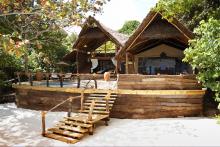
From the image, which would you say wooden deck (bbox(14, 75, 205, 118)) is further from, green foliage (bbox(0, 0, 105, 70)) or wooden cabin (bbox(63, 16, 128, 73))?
wooden cabin (bbox(63, 16, 128, 73))

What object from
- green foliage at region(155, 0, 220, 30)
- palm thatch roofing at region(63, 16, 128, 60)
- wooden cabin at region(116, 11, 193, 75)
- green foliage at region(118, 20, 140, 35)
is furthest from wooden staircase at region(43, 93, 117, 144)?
green foliage at region(118, 20, 140, 35)

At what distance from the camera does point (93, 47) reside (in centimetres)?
2617

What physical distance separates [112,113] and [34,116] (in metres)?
4.57

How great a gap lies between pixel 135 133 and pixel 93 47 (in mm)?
14884

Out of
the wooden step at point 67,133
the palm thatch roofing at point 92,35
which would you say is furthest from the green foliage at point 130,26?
the wooden step at point 67,133

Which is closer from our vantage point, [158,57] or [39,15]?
[39,15]

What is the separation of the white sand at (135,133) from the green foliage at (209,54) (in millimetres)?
1901

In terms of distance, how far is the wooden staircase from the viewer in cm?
1185

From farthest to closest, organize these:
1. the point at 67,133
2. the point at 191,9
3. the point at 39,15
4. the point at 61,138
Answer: the point at 191,9
the point at 39,15
the point at 67,133
the point at 61,138

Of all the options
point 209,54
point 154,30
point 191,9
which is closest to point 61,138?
point 209,54

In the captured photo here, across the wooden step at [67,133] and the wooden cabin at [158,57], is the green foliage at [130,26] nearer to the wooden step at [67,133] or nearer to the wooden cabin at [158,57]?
the wooden cabin at [158,57]

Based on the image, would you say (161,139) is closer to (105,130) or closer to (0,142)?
(105,130)

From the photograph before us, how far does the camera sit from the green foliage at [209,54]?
12961 millimetres

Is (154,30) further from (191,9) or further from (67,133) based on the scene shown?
(67,133)
